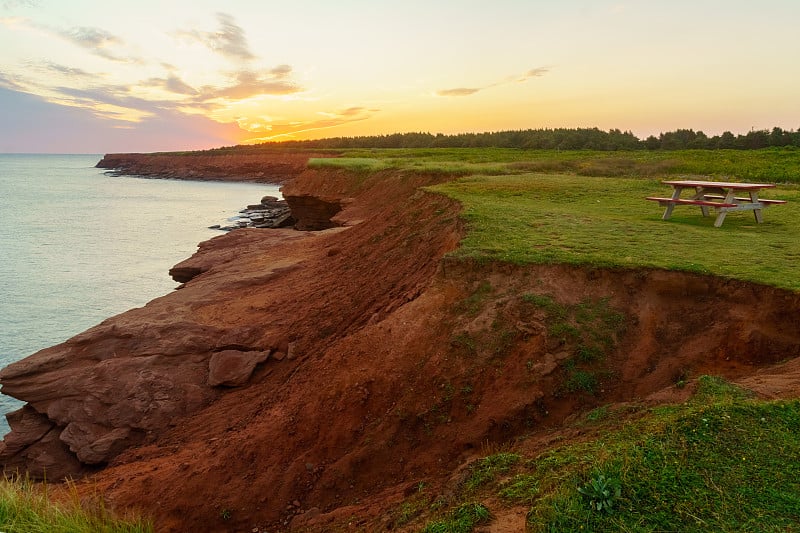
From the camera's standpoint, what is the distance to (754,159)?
29000 millimetres

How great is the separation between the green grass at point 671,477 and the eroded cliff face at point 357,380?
3.41 feet

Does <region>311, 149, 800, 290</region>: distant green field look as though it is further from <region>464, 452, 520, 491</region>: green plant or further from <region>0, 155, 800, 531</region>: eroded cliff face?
<region>464, 452, 520, 491</region>: green plant

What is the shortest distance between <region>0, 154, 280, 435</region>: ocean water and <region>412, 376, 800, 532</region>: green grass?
474 inches

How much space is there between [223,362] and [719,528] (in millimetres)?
9206

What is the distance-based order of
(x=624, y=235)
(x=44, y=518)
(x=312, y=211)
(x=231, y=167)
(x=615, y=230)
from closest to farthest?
1. (x=44, y=518)
2. (x=624, y=235)
3. (x=615, y=230)
4. (x=312, y=211)
5. (x=231, y=167)

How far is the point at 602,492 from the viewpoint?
3523mm

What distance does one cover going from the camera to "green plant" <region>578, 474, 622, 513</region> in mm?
3457

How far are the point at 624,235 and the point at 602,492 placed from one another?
7797mm

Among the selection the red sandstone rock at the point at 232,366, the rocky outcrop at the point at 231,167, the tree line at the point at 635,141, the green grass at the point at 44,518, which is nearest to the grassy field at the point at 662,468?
the green grass at the point at 44,518

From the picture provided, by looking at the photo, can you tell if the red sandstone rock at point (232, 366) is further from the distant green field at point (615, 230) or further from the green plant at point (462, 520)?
the green plant at point (462, 520)

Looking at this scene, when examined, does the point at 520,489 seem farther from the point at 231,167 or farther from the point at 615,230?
the point at 231,167

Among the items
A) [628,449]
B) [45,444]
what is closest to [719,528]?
[628,449]

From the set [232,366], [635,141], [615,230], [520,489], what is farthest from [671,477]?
[635,141]

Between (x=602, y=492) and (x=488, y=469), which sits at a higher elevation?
(x=602, y=492)
